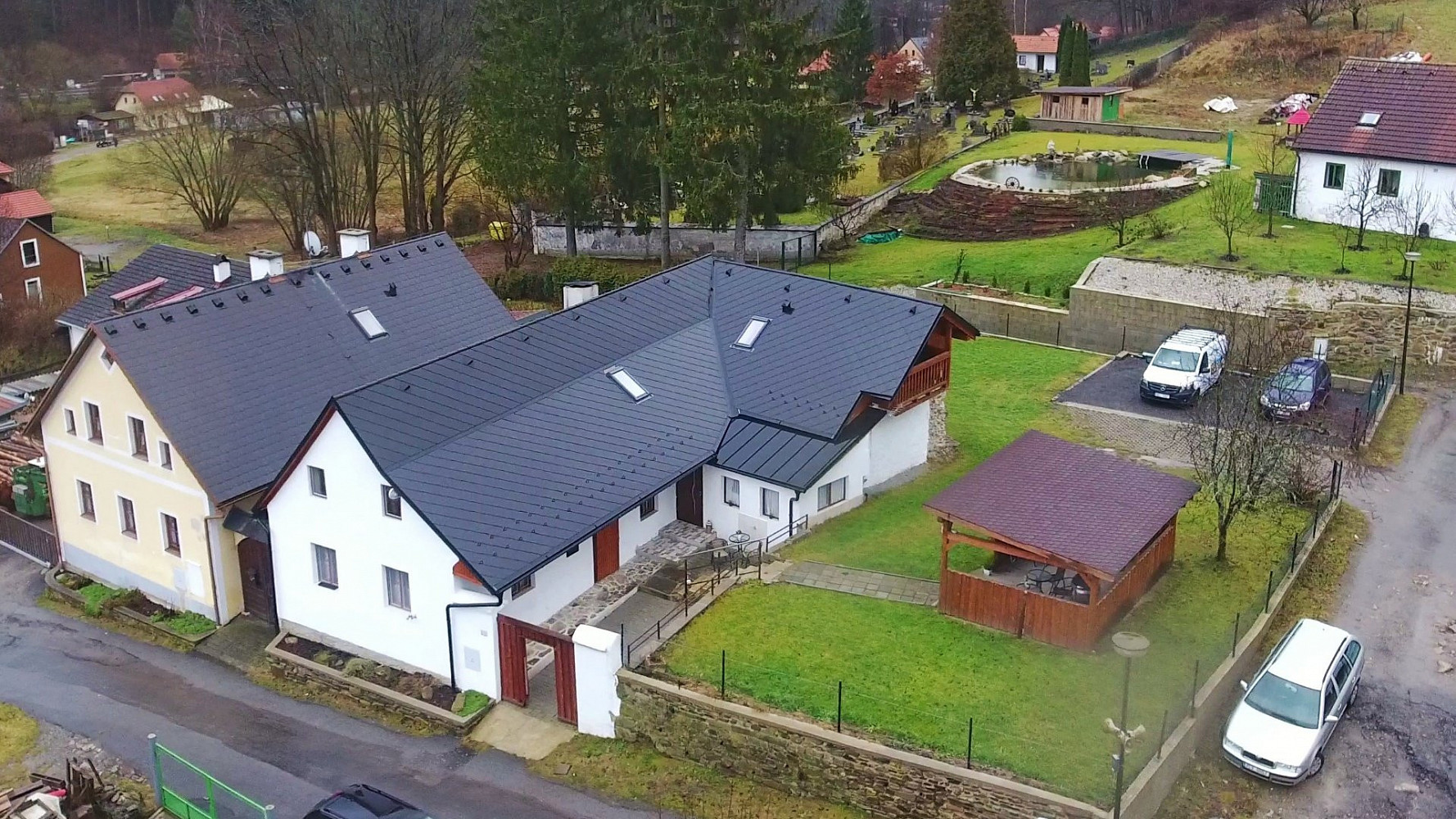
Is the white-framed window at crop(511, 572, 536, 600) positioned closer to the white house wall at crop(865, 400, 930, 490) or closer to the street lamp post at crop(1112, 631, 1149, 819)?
the white house wall at crop(865, 400, 930, 490)

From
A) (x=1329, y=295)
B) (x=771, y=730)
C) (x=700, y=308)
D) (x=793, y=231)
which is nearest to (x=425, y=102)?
(x=793, y=231)

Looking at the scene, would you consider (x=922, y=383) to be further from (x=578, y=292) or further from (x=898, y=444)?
(x=578, y=292)

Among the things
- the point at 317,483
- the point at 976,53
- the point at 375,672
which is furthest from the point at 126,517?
the point at 976,53

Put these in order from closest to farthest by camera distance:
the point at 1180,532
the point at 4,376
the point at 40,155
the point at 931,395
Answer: the point at 1180,532, the point at 931,395, the point at 4,376, the point at 40,155

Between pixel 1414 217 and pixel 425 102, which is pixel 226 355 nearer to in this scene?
pixel 425 102

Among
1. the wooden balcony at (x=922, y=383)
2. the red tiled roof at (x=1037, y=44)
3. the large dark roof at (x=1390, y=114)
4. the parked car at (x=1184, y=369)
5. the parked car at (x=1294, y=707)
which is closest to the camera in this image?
the parked car at (x=1294, y=707)

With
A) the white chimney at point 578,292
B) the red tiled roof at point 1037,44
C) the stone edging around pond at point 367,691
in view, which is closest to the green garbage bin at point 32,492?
the stone edging around pond at point 367,691

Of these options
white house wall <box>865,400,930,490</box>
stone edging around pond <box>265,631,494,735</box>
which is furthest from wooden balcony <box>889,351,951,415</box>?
stone edging around pond <box>265,631,494,735</box>

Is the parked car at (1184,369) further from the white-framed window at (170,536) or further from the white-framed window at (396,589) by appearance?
the white-framed window at (170,536)
